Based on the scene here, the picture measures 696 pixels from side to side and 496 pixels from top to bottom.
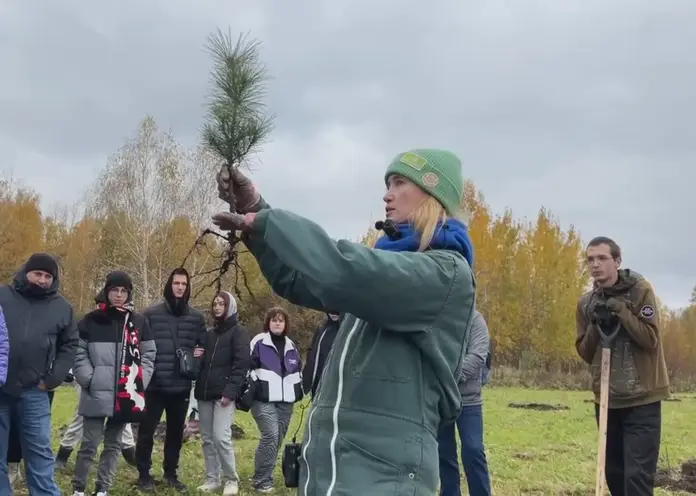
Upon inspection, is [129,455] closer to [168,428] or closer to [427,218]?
[168,428]

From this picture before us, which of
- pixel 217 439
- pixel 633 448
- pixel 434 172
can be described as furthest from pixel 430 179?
pixel 217 439

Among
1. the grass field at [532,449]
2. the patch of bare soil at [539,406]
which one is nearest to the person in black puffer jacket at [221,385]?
the grass field at [532,449]

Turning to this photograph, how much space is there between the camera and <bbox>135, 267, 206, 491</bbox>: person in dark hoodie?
7871mm

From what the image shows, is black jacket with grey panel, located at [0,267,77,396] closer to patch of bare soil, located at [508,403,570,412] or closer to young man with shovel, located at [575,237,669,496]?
young man with shovel, located at [575,237,669,496]

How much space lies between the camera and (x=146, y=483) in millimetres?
7789

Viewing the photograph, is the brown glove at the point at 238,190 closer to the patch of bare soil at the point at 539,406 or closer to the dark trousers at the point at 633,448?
the dark trousers at the point at 633,448

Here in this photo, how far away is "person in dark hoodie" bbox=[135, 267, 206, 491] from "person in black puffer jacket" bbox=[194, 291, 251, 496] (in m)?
0.17

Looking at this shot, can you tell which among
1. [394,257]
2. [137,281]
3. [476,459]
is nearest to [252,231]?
[394,257]

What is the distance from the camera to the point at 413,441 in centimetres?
241

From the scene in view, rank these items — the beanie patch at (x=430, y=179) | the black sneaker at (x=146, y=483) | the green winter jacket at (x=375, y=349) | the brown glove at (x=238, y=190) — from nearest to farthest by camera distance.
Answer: the green winter jacket at (x=375, y=349) < the brown glove at (x=238, y=190) < the beanie patch at (x=430, y=179) < the black sneaker at (x=146, y=483)

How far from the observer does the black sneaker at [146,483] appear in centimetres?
Result: 771

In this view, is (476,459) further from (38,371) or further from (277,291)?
(277,291)

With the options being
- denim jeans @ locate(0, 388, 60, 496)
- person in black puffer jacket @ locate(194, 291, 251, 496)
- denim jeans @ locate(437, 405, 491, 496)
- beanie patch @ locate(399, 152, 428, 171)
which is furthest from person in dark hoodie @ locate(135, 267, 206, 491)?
beanie patch @ locate(399, 152, 428, 171)

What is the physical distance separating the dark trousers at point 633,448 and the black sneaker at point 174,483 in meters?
4.09
